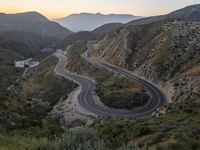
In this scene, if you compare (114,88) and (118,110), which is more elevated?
(114,88)

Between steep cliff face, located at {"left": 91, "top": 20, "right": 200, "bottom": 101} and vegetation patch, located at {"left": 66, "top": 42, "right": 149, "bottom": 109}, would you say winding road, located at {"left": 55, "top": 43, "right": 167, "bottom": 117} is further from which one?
steep cliff face, located at {"left": 91, "top": 20, "right": 200, "bottom": 101}

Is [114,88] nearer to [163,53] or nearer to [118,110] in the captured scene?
[118,110]

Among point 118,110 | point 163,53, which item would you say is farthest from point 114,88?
point 163,53

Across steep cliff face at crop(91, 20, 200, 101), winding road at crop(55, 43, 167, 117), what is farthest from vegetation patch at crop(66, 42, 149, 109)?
steep cliff face at crop(91, 20, 200, 101)

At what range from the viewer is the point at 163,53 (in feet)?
373

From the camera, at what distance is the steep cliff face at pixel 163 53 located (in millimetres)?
85562

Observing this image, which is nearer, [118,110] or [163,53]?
[118,110]

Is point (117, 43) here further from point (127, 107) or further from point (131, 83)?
point (127, 107)

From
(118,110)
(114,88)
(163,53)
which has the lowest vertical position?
(118,110)

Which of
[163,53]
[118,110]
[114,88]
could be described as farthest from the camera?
[163,53]

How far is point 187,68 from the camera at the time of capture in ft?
320

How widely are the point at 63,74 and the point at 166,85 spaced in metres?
50.4

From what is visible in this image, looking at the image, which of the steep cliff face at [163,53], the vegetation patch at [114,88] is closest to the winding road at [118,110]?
the vegetation patch at [114,88]

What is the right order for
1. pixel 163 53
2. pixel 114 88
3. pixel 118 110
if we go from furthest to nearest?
pixel 163 53
pixel 114 88
pixel 118 110
